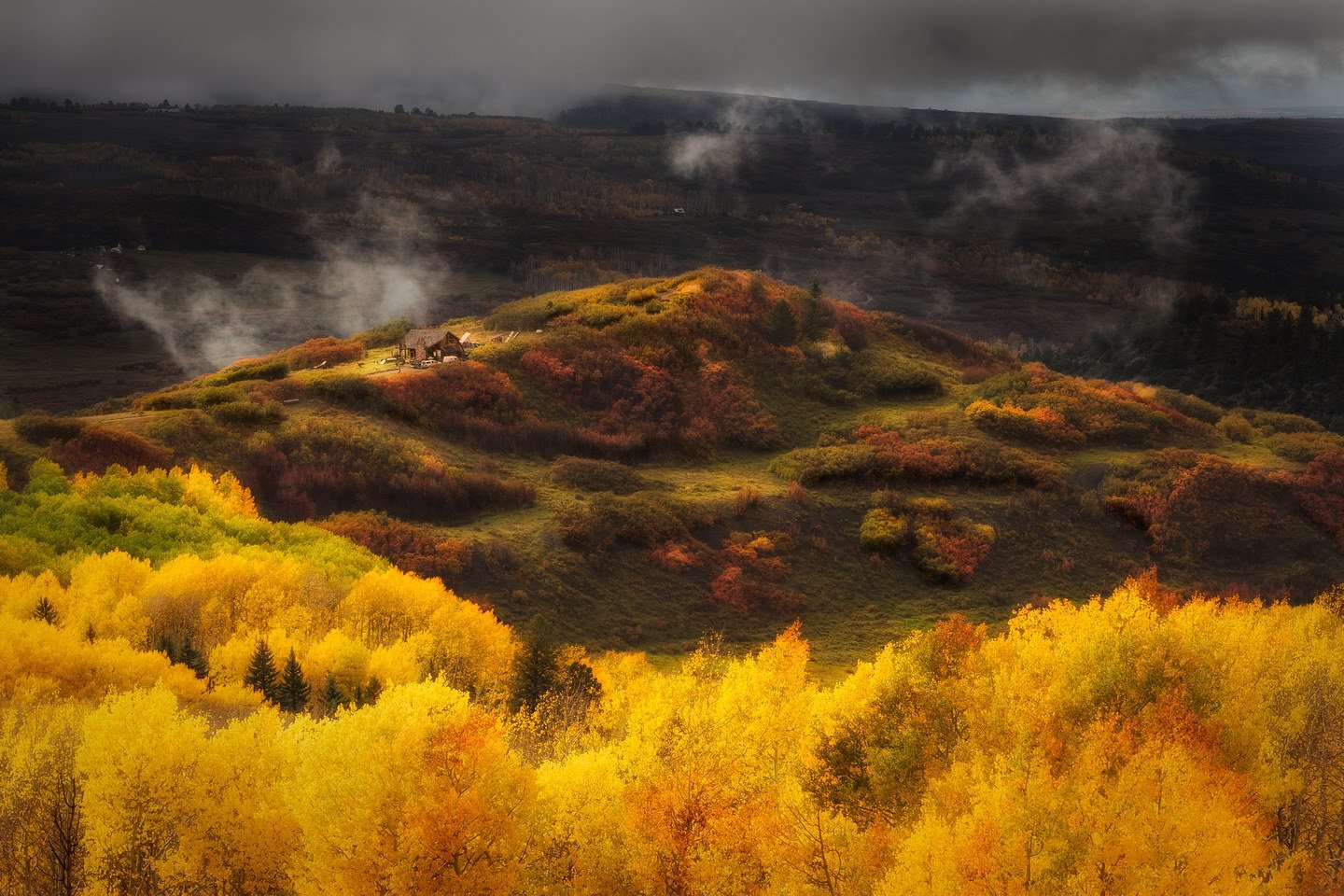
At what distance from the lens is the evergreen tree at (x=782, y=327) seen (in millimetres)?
108875

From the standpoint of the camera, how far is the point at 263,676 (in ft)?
127

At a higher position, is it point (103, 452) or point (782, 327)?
point (782, 327)

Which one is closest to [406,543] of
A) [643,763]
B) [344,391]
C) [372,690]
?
[344,391]

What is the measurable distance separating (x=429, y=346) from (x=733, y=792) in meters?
71.6

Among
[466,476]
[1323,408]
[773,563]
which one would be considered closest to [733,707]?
[773,563]

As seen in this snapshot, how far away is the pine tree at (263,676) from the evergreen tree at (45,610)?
8277mm

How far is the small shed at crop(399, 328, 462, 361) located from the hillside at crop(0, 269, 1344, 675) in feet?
10.4

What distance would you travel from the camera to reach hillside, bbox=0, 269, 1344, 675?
6631cm

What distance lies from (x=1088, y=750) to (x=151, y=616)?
3600 cm

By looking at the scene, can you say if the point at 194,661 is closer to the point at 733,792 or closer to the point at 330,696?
the point at 330,696

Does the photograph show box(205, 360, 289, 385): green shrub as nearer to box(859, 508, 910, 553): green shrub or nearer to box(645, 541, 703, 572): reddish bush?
box(645, 541, 703, 572): reddish bush

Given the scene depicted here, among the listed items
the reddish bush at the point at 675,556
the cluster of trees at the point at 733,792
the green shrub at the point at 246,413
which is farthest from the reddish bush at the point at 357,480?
the cluster of trees at the point at 733,792

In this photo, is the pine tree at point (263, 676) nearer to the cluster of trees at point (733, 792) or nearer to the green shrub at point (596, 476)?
the cluster of trees at point (733, 792)

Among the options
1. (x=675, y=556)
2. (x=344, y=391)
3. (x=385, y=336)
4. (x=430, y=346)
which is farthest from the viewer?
(x=385, y=336)
